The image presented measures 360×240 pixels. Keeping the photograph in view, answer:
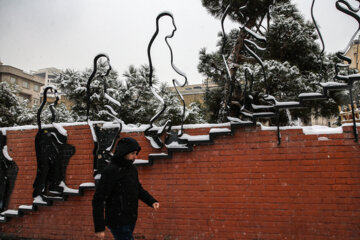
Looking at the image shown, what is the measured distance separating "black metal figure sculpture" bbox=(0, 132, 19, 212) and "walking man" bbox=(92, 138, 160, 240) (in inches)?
125

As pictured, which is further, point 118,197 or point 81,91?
point 81,91

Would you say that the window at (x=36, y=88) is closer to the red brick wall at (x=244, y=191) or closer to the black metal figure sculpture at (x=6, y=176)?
the black metal figure sculpture at (x=6, y=176)

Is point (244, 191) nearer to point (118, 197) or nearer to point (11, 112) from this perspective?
point (118, 197)

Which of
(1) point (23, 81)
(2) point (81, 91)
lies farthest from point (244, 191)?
(1) point (23, 81)

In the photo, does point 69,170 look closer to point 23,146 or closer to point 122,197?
point 23,146

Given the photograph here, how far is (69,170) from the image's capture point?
3.92 metres

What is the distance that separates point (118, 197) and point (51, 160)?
2502mm

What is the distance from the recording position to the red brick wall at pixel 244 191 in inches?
116

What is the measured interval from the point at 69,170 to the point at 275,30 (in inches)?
314

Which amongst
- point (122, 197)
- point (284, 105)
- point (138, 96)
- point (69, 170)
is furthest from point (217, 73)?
point (122, 197)

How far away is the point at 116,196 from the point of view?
207 cm

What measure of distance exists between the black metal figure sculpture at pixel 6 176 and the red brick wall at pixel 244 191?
876 mm

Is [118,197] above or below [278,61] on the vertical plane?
below

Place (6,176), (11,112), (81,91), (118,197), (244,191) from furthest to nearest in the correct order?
1. (11,112)
2. (81,91)
3. (6,176)
4. (244,191)
5. (118,197)
